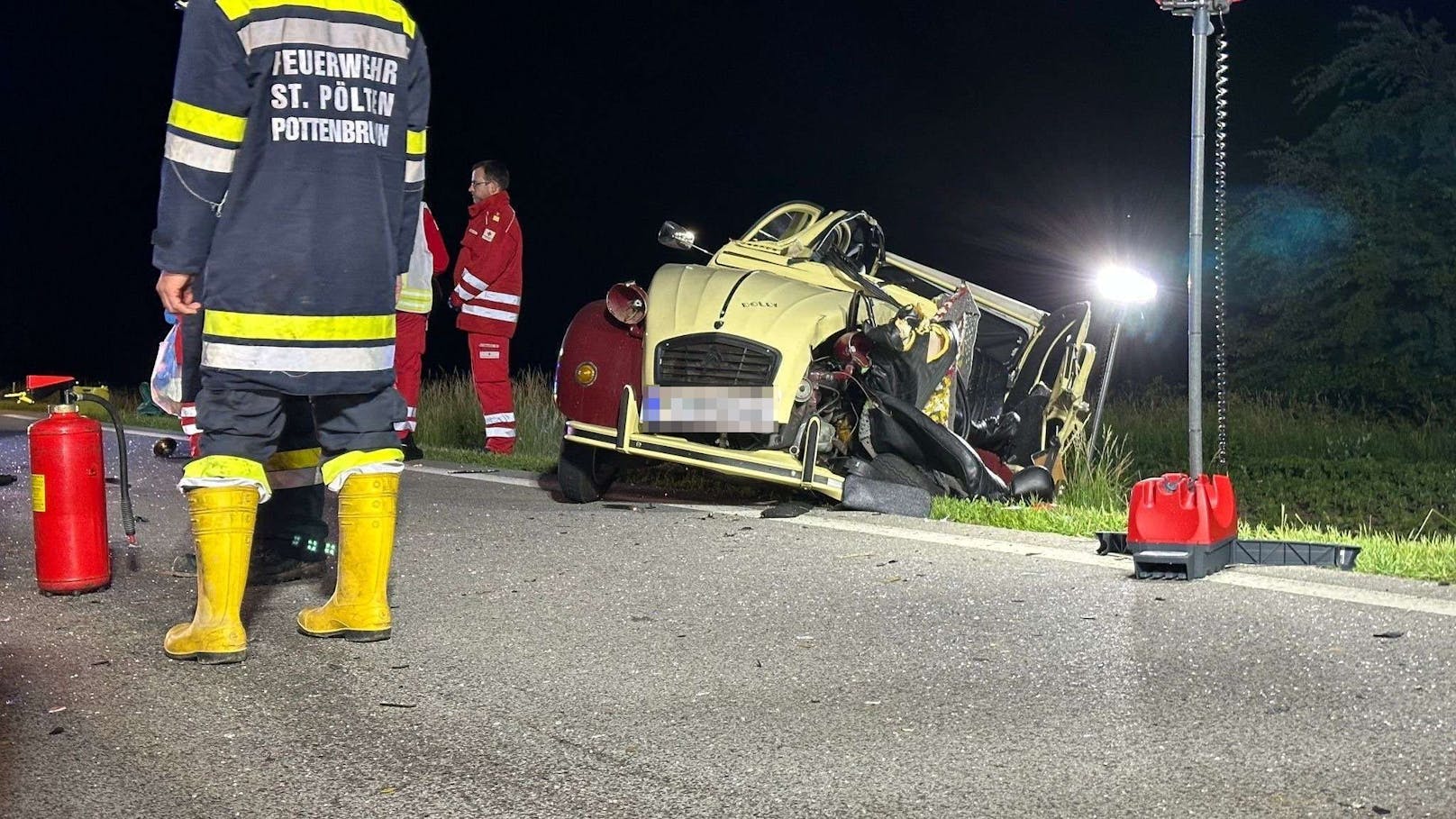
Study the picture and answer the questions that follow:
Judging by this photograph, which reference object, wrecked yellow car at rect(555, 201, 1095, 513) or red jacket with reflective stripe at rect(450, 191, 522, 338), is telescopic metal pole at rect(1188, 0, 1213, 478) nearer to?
wrecked yellow car at rect(555, 201, 1095, 513)

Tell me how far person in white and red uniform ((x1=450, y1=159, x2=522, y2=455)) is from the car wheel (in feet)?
11.1

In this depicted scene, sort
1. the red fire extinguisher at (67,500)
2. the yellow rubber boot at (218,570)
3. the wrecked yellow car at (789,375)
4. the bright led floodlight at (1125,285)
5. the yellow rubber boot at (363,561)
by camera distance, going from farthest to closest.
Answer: the bright led floodlight at (1125,285) < the wrecked yellow car at (789,375) < the red fire extinguisher at (67,500) < the yellow rubber boot at (363,561) < the yellow rubber boot at (218,570)

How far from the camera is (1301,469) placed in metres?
12.2

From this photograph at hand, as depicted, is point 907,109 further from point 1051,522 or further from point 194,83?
point 194,83

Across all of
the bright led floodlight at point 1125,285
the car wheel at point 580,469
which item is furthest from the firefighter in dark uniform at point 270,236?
the bright led floodlight at point 1125,285

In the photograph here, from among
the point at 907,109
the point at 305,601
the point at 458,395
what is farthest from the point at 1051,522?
the point at 907,109

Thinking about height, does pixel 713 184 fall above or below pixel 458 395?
above

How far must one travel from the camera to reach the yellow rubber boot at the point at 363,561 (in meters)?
4.54

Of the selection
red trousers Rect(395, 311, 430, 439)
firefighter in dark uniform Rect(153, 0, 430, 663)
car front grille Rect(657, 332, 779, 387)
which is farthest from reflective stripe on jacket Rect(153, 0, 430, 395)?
red trousers Rect(395, 311, 430, 439)

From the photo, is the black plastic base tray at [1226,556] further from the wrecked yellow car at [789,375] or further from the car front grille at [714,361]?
the car front grille at [714,361]

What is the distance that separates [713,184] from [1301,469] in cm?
2049

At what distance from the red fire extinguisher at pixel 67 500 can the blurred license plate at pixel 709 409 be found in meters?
2.58

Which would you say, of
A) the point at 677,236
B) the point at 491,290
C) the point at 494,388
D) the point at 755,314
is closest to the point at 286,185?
the point at 755,314

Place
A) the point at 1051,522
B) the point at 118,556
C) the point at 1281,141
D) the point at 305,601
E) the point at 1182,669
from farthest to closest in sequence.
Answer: the point at 1281,141
the point at 1051,522
the point at 118,556
the point at 305,601
the point at 1182,669
